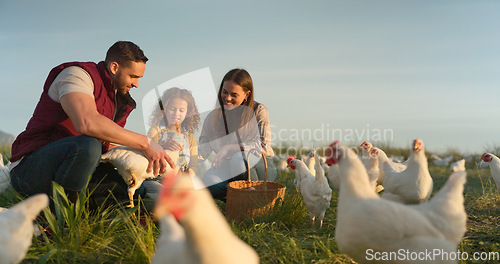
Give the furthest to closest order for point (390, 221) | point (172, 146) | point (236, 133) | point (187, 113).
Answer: point (187, 113)
point (236, 133)
point (172, 146)
point (390, 221)

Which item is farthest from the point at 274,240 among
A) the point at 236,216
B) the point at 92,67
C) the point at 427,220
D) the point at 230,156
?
the point at 92,67

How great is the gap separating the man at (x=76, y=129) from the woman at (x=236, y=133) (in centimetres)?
128

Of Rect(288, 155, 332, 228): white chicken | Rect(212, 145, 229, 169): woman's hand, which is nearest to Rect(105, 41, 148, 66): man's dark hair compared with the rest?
Rect(212, 145, 229, 169): woman's hand

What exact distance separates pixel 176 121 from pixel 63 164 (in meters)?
1.86

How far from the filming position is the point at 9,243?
196 centimetres

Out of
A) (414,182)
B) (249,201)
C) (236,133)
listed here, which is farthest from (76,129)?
(414,182)

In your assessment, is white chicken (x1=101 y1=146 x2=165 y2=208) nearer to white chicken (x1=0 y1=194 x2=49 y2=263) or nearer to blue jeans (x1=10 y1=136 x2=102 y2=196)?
blue jeans (x1=10 y1=136 x2=102 y2=196)

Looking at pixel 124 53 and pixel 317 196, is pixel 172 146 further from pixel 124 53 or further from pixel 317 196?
pixel 317 196

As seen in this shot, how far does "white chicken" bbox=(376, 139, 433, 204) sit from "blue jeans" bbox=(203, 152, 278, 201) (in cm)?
155

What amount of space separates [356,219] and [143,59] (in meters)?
2.34

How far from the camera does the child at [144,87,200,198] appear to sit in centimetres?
439

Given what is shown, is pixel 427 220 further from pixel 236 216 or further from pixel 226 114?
pixel 226 114

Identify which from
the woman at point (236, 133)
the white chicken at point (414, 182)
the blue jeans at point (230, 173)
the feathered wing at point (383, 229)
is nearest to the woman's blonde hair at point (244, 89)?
the woman at point (236, 133)

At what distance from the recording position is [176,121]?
4.46m
